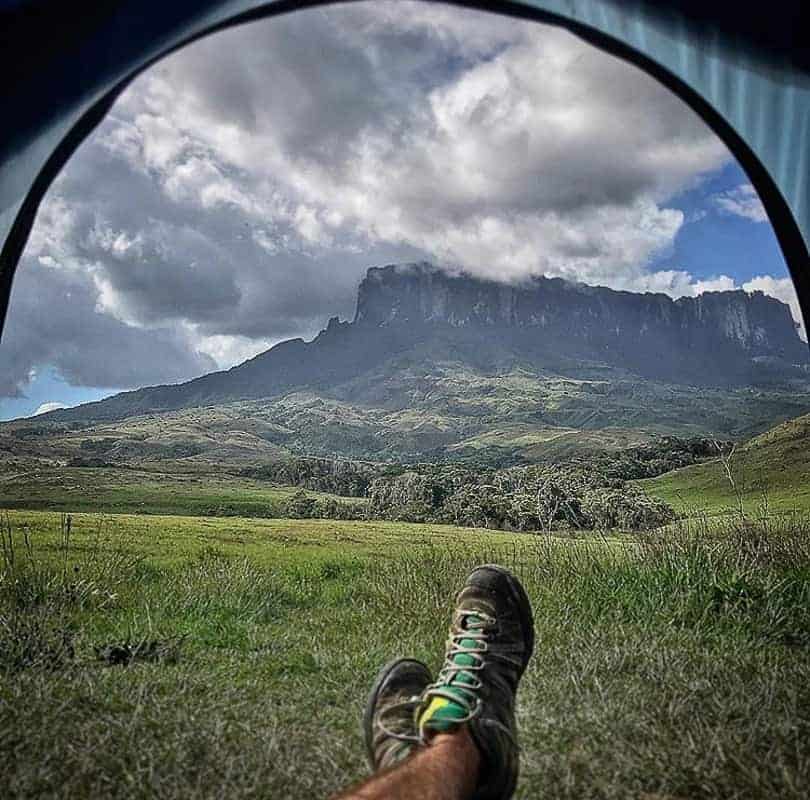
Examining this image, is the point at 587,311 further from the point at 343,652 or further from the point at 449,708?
the point at 449,708

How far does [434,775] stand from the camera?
1.02 metres

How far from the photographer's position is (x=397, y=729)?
1.29 m

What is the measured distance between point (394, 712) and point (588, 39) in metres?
1.62

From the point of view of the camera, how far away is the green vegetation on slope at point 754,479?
8.96 feet

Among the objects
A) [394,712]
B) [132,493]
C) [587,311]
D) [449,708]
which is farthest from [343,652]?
[587,311]

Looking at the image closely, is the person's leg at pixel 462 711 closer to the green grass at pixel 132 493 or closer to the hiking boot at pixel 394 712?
the hiking boot at pixel 394 712

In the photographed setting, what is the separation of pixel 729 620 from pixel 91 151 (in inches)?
97.5

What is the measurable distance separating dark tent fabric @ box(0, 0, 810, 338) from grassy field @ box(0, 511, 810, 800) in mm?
888

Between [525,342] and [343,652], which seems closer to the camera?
[343,652]

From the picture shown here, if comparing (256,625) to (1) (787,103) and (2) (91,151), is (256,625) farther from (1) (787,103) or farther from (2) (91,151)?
(1) (787,103)

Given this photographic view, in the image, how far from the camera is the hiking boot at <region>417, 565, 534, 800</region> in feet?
3.89

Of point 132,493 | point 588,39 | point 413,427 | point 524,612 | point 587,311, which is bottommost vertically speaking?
point 524,612

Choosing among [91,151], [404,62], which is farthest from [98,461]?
[404,62]

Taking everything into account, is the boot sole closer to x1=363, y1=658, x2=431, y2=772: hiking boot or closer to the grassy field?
the grassy field
